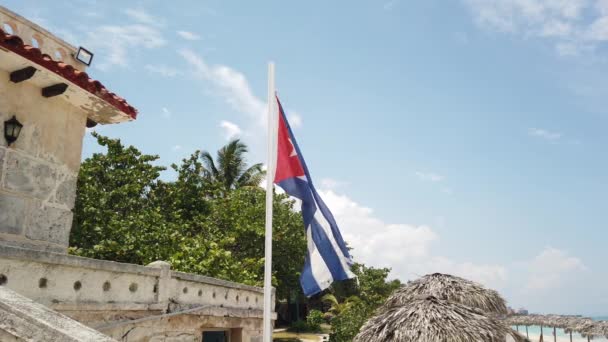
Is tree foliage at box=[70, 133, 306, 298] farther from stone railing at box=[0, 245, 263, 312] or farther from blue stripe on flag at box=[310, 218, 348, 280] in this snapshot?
blue stripe on flag at box=[310, 218, 348, 280]

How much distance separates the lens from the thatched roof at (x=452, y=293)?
10.9 m

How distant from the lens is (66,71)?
20.5 feet

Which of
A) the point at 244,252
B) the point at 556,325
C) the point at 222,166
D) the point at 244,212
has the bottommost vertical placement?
the point at 556,325

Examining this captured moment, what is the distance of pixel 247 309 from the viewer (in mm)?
9734

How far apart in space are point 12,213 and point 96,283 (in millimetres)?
1307

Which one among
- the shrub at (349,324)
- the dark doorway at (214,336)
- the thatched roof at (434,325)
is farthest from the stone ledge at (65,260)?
the shrub at (349,324)

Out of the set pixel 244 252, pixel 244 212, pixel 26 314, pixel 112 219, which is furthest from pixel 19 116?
pixel 244 252

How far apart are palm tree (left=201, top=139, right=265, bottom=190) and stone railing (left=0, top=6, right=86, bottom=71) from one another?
26.7m

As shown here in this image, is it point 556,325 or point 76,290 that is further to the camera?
point 556,325

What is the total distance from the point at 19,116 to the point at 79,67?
62.4 inches

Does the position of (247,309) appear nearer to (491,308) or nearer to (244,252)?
(491,308)

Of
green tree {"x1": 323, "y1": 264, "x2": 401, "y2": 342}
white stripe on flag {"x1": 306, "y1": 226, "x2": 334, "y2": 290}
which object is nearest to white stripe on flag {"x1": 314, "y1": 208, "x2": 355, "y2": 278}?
white stripe on flag {"x1": 306, "y1": 226, "x2": 334, "y2": 290}

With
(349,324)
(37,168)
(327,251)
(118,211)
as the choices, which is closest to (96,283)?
(37,168)

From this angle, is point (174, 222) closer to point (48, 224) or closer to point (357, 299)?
point (48, 224)
